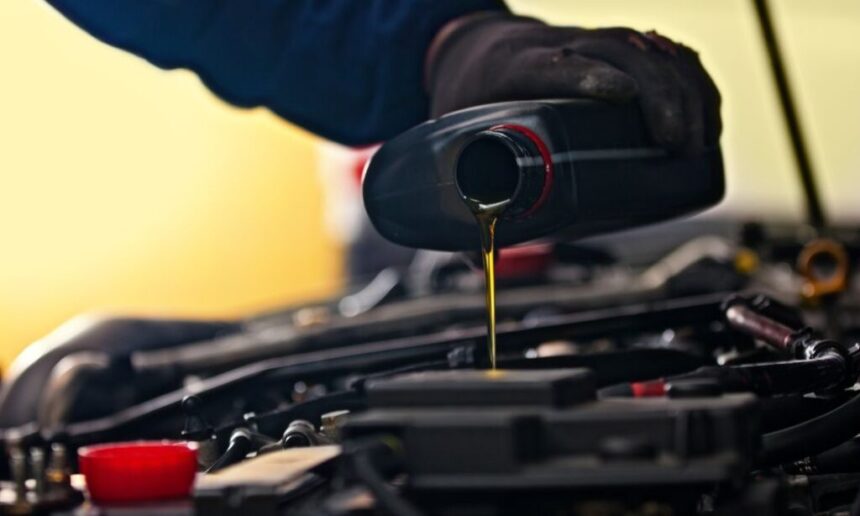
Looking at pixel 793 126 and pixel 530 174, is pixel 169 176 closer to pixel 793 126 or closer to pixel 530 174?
pixel 793 126

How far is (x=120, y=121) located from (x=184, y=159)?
0.42 m

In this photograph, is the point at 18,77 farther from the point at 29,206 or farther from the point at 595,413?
the point at 595,413

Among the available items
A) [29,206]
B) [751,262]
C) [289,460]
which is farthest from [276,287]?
[289,460]

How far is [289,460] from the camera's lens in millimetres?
820

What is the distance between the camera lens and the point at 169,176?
25.8 ft

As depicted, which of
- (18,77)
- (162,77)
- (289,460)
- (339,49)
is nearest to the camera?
(289,460)

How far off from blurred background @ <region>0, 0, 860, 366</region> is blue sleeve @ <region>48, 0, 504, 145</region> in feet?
17.9

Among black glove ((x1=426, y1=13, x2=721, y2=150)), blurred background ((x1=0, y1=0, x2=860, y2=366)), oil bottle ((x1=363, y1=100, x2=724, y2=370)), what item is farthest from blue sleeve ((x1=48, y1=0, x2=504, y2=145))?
blurred background ((x1=0, y1=0, x2=860, y2=366))

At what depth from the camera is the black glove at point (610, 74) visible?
43.4 inches

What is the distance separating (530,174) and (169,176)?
705 cm

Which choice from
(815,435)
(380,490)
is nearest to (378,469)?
(380,490)

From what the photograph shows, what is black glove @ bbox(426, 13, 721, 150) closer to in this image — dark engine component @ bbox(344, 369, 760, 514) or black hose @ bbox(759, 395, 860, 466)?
black hose @ bbox(759, 395, 860, 466)

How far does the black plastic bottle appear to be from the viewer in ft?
3.34

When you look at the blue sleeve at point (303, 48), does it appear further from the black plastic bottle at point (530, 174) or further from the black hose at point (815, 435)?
the black hose at point (815, 435)
